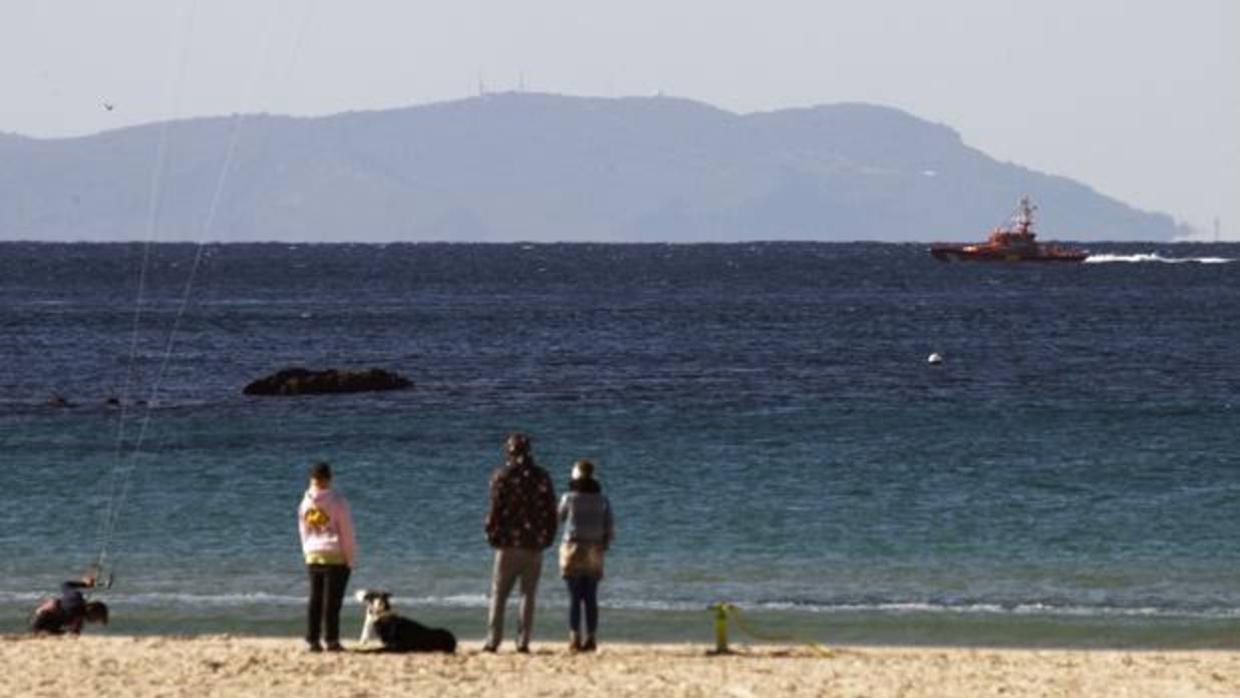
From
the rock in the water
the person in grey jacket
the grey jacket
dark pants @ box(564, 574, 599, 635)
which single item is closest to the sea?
the rock in the water

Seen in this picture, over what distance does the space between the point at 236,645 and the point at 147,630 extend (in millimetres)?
3991

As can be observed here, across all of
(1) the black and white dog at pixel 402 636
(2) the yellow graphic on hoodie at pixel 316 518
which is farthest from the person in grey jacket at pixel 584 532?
(2) the yellow graphic on hoodie at pixel 316 518

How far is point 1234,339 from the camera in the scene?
96.6 m

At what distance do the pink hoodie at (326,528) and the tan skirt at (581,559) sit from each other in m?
1.64

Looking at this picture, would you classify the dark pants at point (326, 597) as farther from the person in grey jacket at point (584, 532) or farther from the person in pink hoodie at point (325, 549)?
the person in grey jacket at point (584, 532)

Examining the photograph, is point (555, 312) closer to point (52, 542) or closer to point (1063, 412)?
point (1063, 412)

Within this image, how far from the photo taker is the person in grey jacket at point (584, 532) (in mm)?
21297

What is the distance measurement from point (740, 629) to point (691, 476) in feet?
51.7

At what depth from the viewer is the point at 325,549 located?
21.6 metres

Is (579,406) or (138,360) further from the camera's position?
(138,360)

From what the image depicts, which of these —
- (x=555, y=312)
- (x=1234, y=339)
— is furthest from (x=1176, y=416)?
(x=555, y=312)

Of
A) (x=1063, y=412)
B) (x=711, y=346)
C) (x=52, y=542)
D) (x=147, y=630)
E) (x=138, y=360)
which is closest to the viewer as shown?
(x=147, y=630)

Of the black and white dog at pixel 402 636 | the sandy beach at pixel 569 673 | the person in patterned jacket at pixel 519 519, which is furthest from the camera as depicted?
the black and white dog at pixel 402 636

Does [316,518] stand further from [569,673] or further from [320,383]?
[320,383]
